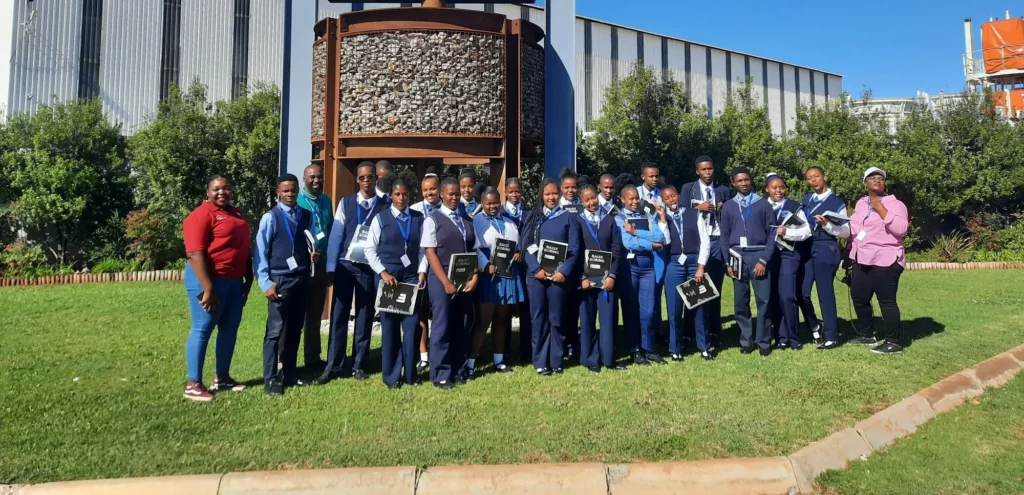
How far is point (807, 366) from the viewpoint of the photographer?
599 cm

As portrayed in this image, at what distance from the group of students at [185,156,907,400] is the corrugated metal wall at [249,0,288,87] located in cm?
2271

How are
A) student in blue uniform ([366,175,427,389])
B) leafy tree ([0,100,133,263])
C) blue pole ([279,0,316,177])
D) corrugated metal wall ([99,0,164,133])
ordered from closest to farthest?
student in blue uniform ([366,175,427,389]) < blue pole ([279,0,316,177]) < leafy tree ([0,100,133,263]) < corrugated metal wall ([99,0,164,133])

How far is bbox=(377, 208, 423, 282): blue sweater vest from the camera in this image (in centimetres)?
523

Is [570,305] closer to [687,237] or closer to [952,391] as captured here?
[687,237]

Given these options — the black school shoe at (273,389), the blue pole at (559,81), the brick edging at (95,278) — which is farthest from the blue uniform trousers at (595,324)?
the brick edging at (95,278)

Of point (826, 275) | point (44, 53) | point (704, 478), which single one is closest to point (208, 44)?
Result: point (44, 53)

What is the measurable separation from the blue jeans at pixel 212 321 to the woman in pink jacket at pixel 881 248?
21.6 feet

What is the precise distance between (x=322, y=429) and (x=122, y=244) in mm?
16157

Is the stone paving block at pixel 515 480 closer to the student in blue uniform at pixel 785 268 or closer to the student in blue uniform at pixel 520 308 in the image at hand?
the student in blue uniform at pixel 520 308

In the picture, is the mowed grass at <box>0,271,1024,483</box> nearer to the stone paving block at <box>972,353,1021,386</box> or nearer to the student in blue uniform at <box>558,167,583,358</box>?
the stone paving block at <box>972,353,1021,386</box>

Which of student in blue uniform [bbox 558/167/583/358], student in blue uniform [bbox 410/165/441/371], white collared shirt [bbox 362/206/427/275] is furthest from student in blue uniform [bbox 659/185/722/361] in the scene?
white collared shirt [bbox 362/206/427/275]

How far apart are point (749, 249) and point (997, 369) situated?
2.57 metres

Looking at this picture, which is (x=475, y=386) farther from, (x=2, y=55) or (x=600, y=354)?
(x=2, y=55)

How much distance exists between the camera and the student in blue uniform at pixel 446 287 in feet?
17.3
